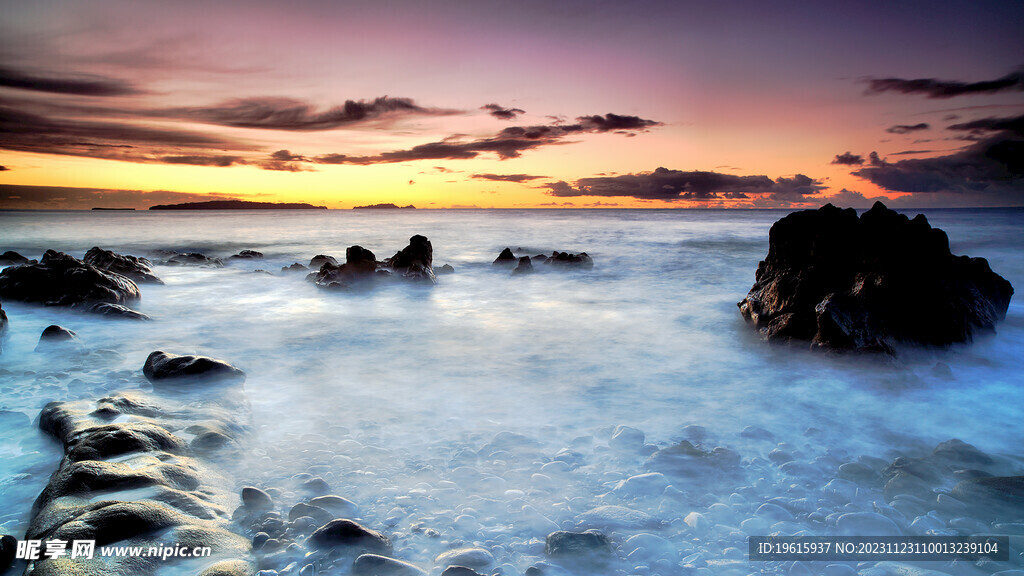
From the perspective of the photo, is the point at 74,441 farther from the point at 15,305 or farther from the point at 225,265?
the point at 225,265

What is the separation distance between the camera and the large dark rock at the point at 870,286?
6.82m

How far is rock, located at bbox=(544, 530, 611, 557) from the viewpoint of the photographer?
278 cm

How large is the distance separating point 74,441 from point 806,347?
8.05 meters

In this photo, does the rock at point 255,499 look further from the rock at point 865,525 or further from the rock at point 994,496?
the rock at point 994,496

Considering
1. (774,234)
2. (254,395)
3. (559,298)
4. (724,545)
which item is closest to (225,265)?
(559,298)

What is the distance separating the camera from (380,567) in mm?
2576

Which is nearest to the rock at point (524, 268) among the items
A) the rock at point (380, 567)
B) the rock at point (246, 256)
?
the rock at point (246, 256)

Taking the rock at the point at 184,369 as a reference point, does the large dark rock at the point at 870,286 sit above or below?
above

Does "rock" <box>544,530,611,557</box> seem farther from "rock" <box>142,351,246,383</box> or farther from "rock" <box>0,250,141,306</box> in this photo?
"rock" <box>0,250,141,306</box>

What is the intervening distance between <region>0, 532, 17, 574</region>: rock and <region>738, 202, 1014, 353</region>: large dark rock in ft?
26.1

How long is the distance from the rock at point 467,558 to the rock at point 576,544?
34cm

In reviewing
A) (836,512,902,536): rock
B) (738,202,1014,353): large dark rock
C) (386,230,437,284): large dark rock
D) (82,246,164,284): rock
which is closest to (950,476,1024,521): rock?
(836,512,902,536): rock

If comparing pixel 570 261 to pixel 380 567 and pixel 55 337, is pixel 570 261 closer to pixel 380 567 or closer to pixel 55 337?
pixel 55 337

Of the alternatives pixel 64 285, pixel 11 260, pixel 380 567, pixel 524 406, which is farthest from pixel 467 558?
pixel 11 260
